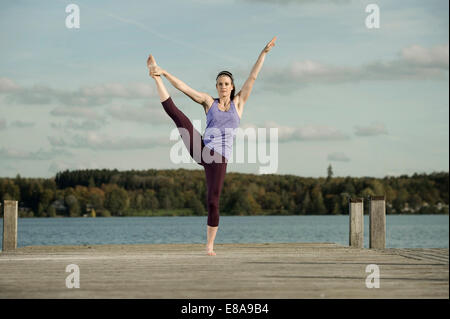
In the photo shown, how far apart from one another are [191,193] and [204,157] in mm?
89135

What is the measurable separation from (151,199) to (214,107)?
8632 centimetres

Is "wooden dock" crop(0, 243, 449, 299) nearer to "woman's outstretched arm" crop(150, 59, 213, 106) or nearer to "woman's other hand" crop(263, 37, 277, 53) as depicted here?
"woman's outstretched arm" crop(150, 59, 213, 106)

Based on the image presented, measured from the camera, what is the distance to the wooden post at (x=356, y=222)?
11766 mm

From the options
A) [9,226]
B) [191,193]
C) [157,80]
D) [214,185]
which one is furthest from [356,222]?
[191,193]

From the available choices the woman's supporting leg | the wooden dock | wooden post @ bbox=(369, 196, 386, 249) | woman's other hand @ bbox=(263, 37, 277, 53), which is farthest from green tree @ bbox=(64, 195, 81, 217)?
woman's other hand @ bbox=(263, 37, 277, 53)

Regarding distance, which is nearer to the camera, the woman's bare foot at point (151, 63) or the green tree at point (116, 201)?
the woman's bare foot at point (151, 63)

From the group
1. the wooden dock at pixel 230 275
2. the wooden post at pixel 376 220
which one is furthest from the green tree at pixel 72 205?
the wooden dock at pixel 230 275

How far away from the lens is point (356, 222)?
1195 centimetres

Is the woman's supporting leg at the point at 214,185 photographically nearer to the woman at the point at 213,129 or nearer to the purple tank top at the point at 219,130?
the woman at the point at 213,129

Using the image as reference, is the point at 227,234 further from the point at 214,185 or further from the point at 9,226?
the point at 214,185

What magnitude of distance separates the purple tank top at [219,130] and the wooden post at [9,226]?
4.88 metres

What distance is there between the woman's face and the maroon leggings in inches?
26.0
